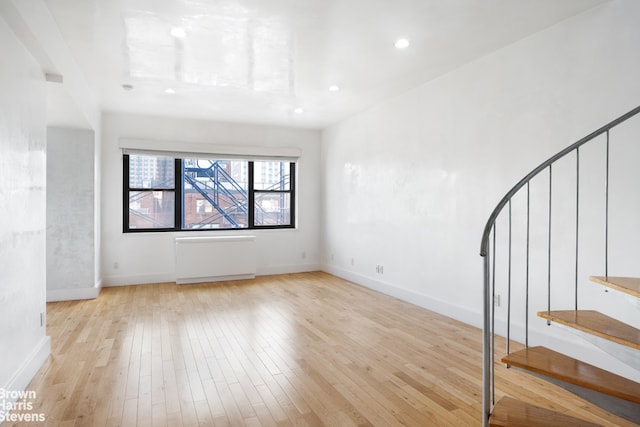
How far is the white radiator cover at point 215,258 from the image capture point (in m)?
6.12

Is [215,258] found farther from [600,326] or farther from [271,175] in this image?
[600,326]

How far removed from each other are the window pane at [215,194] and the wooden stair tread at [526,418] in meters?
5.55

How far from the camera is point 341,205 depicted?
21.9ft

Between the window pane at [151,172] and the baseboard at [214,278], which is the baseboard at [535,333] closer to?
the baseboard at [214,278]

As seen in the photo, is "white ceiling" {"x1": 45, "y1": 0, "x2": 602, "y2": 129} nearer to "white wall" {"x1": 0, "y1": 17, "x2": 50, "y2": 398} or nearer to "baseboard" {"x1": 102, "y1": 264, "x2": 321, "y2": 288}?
"white wall" {"x1": 0, "y1": 17, "x2": 50, "y2": 398}

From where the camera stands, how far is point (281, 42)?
346 cm

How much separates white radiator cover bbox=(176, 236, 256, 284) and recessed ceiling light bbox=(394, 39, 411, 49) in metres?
4.05

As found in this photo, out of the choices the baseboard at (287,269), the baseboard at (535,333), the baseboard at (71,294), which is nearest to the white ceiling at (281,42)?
the baseboard at (535,333)

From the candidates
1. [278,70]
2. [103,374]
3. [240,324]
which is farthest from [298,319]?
[278,70]

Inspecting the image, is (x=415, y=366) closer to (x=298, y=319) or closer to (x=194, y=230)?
(x=298, y=319)

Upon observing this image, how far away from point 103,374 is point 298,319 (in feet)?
6.38

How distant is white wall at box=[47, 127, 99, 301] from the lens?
16.4 feet

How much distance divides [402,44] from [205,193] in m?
4.41

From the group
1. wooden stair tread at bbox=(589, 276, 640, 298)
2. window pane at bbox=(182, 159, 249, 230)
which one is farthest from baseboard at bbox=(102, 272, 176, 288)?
wooden stair tread at bbox=(589, 276, 640, 298)
